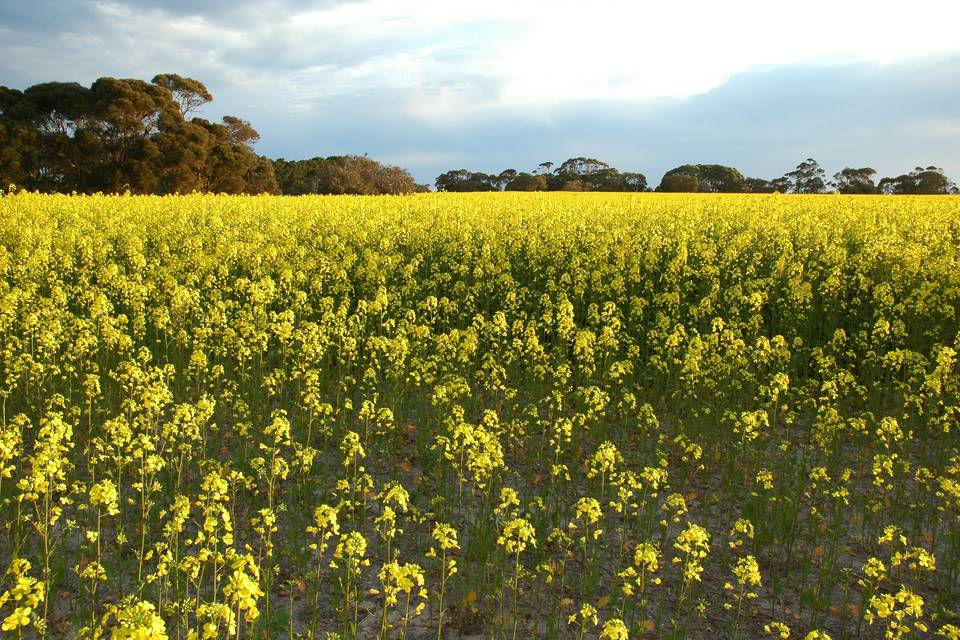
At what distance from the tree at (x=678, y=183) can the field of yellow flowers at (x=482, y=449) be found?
57.1 meters

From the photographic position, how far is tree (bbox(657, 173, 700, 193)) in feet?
237

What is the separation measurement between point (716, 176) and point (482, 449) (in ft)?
266

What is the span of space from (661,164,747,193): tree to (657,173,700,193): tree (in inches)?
68.5

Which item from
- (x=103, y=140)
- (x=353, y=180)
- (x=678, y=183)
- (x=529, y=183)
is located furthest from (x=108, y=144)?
(x=678, y=183)

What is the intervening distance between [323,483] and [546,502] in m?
2.28

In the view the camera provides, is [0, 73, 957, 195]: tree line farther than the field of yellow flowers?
Yes

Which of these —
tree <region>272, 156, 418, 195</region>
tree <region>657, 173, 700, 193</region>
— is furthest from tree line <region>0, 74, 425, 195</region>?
tree <region>657, 173, 700, 193</region>

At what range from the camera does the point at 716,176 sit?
3189 inches

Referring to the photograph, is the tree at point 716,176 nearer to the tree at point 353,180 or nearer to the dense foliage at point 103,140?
the tree at point 353,180

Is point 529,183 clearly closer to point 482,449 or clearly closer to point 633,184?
point 633,184

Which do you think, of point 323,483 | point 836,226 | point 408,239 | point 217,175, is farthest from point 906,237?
point 217,175

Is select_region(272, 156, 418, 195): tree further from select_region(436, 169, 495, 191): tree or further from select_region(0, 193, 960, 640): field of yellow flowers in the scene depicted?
select_region(0, 193, 960, 640): field of yellow flowers

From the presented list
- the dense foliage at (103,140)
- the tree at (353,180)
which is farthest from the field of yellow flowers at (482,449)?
the tree at (353,180)

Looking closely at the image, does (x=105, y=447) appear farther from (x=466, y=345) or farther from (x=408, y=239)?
(x=408, y=239)
